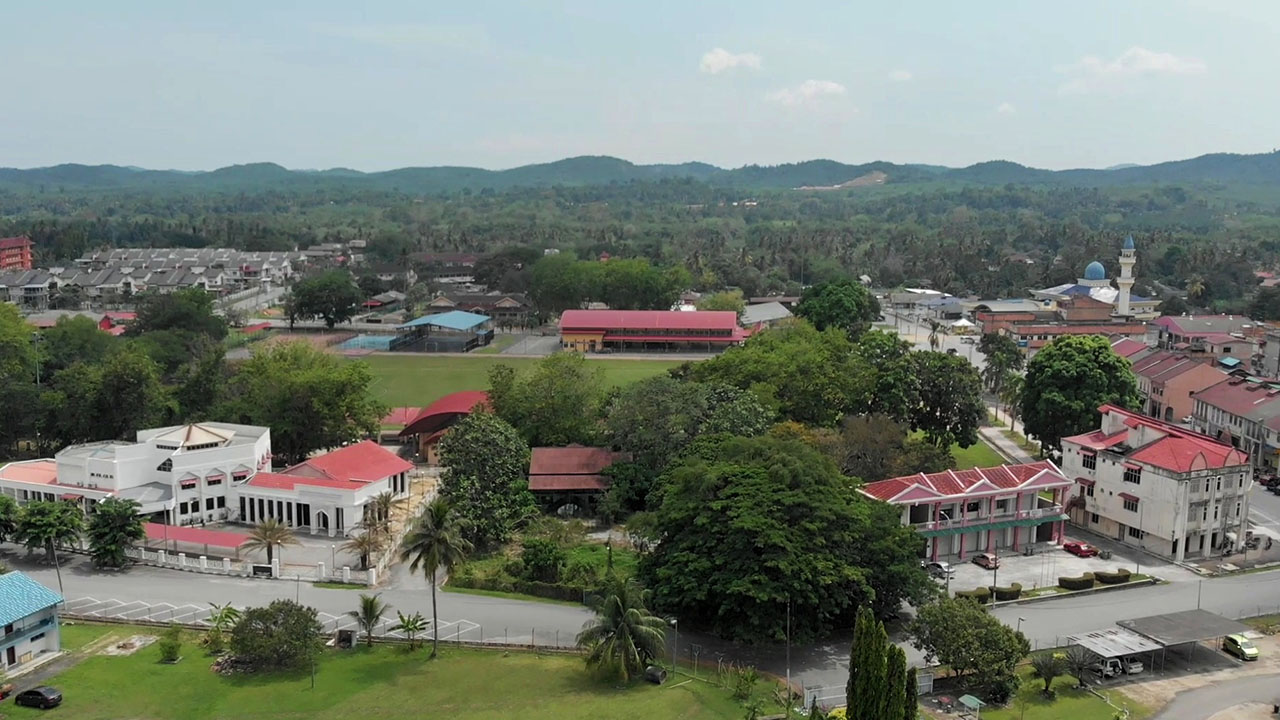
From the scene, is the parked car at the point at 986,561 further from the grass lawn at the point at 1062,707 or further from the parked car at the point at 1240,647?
the grass lawn at the point at 1062,707

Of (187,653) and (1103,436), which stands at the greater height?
(1103,436)

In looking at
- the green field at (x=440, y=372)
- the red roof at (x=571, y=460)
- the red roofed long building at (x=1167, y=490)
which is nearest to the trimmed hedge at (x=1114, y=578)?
the red roofed long building at (x=1167, y=490)

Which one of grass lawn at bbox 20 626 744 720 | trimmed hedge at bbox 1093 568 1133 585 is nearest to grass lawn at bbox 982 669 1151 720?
grass lawn at bbox 20 626 744 720

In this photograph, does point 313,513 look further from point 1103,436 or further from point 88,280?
point 88,280

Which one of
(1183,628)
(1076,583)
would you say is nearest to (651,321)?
(1076,583)

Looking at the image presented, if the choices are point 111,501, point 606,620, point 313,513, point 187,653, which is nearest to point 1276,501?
point 606,620

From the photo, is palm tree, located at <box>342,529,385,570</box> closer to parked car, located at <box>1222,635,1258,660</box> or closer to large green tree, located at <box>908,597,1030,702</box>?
large green tree, located at <box>908,597,1030,702</box>

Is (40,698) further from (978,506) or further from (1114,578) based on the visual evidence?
(1114,578)
